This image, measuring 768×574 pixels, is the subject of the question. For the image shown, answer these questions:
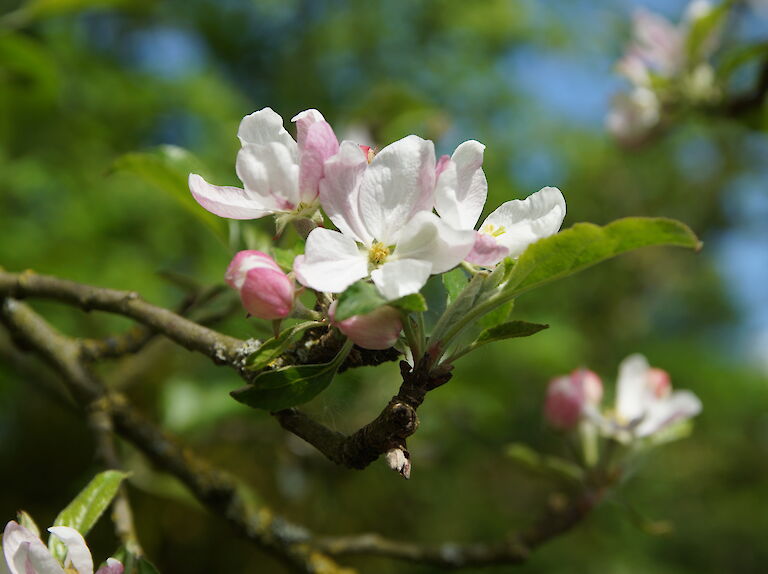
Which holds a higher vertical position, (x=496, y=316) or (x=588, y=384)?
(x=588, y=384)

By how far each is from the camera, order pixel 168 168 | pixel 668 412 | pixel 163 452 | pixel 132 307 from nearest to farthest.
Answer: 1. pixel 132 307
2. pixel 168 168
3. pixel 163 452
4. pixel 668 412

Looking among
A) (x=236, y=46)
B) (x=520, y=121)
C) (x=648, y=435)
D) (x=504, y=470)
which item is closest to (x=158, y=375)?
(x=648, y=435)

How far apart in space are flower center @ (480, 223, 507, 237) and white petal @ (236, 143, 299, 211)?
0.16 m

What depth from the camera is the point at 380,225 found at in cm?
58

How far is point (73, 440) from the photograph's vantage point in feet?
7.14

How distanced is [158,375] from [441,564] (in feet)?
3.95

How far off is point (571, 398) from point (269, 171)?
2.50 ft

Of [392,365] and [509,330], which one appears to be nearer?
[509,330]

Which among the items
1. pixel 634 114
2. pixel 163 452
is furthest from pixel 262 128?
pixel 634 114

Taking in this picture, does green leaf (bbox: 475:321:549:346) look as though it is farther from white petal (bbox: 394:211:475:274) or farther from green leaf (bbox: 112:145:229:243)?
green leaf (bbox: 112:145:229:243)

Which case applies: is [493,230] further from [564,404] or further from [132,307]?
[564,404]

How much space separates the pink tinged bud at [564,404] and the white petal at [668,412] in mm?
98

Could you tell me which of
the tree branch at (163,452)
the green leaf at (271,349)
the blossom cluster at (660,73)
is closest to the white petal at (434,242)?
the green leaf at (271,349)

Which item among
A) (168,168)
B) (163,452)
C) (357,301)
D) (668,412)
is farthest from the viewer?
(668,412)
